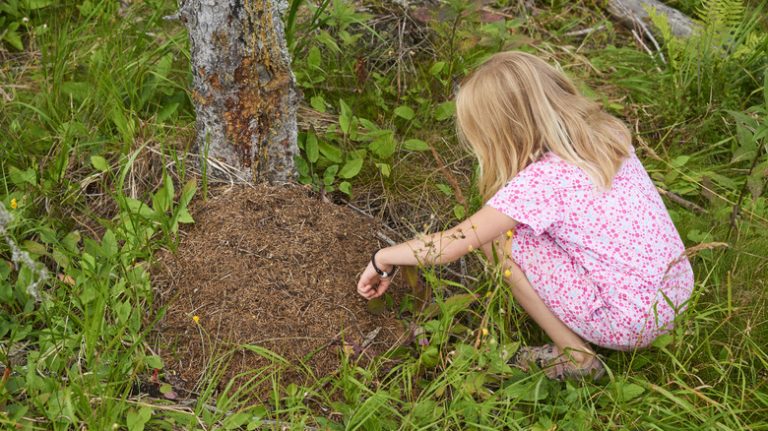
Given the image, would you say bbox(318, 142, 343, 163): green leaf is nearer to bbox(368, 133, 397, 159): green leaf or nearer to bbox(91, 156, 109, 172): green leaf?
bbox(368, 133, 397, 159): green leaf

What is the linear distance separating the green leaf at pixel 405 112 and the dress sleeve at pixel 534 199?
0.91 metres

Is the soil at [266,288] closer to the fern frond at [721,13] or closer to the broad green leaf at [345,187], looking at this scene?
the broad green leaf at [345,187]

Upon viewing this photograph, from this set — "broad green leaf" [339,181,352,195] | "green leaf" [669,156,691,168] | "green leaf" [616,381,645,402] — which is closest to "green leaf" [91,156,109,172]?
"broad green leaf" [339,181,352,195]

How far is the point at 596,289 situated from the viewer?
221 centimetres

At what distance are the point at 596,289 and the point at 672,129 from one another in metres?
1.39

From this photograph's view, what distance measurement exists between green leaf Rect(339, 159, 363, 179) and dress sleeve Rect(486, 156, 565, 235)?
2.47ft

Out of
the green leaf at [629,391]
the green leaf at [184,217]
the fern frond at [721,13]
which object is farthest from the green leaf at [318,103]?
the fern frond at [721,13]

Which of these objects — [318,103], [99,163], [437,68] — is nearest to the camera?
[99,163]

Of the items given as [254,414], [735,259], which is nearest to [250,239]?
[254,414]

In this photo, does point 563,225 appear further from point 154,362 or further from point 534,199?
point 154,362

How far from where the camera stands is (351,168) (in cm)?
274

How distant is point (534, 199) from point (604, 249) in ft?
0.90

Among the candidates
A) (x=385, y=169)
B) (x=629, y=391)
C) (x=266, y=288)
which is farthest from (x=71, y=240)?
(x=629, y=391)

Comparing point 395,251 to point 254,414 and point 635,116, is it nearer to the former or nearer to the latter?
point 254,414
